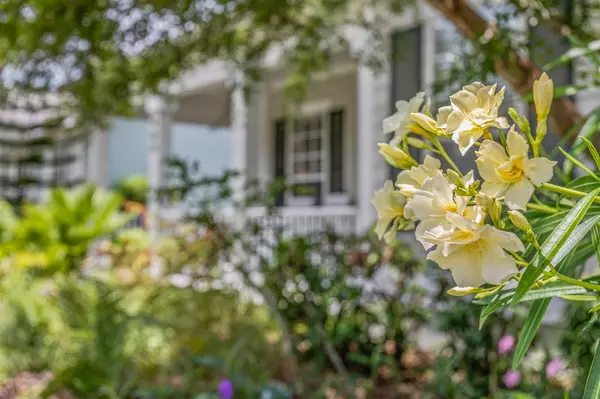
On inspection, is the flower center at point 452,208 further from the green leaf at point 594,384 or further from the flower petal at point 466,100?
the green leaf at point 594,384

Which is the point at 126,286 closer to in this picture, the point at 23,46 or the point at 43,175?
the point at 23,46

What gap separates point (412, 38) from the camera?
246 inches

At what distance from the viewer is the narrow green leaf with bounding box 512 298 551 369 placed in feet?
2.85

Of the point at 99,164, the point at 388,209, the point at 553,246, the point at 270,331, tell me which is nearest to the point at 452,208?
the point at 553,246

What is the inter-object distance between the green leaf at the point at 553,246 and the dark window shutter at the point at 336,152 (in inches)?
346

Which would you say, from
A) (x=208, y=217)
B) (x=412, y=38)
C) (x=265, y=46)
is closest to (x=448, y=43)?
(x=412, y=38)

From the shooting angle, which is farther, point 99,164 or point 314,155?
point 99,164

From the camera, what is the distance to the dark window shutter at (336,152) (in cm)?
958

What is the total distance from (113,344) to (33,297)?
200 cm

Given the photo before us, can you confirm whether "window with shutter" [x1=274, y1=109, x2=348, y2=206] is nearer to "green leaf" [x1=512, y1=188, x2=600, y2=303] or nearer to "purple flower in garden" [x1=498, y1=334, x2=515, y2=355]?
"purple flower in garden" [x1=498, y1=334, x2=515, y2=355]

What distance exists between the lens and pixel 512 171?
0.74m

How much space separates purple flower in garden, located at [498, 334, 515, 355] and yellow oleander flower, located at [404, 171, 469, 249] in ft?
8.02

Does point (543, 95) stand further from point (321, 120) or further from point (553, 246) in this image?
point (321, 120)

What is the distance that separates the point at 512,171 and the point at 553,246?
98mm
